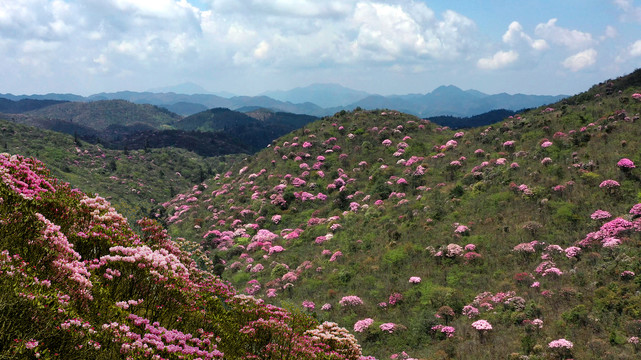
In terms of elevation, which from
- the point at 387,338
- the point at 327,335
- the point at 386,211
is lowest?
the point at 387,338

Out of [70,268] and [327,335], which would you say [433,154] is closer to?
[327,335]

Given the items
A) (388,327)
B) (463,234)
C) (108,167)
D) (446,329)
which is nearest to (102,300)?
(388,327)

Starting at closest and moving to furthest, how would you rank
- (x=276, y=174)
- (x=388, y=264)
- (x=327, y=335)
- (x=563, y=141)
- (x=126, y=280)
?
(x=126, y=280), (x=327, y=335), (x=388, y=264), (x=563, y=141), (x=276, y=174)

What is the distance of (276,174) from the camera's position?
54.6 m

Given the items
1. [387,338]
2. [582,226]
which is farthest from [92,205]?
[582,226]

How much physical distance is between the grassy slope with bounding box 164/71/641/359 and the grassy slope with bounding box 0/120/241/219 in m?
33.5

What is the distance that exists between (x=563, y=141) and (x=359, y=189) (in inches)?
866

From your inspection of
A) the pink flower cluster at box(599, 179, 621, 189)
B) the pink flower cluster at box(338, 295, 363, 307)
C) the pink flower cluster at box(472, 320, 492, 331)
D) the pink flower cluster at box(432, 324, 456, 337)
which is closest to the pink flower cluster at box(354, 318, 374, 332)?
the pink flower cluster at box(338, 295, 363, 307)

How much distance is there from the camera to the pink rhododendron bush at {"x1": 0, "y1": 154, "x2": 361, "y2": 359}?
4.36 meters

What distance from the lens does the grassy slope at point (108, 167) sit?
79.9 metres

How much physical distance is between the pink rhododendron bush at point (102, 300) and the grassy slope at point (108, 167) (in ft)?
222

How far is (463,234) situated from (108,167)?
317 ft

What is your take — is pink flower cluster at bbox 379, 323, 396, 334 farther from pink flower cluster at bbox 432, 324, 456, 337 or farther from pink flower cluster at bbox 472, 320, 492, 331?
pink flower cluster at bbox 472, 320, 492, 331

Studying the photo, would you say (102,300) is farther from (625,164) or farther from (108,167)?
(108,167)
